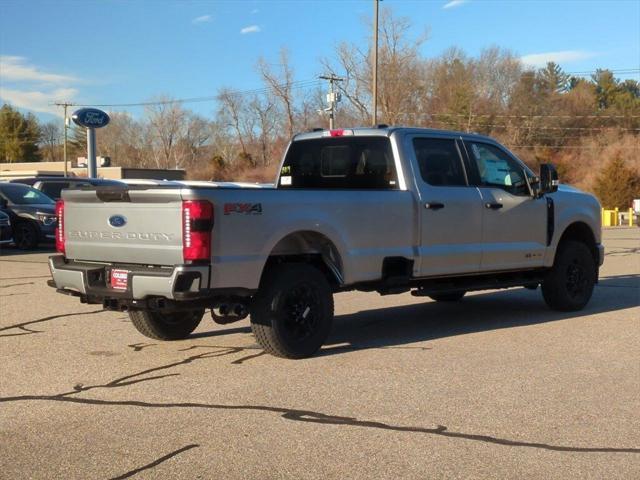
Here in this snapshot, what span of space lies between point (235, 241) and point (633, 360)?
3.85 meters

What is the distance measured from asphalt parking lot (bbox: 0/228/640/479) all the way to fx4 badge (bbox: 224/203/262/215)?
4.51ft

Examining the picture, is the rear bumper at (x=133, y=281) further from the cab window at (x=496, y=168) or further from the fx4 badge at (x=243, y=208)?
the cab window at (x=496, y=168)

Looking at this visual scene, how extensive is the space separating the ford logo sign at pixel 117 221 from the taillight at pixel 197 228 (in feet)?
2.60

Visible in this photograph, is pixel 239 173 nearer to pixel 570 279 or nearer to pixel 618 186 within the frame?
pixel 618 186

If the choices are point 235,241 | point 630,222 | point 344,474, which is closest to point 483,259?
point 235,241

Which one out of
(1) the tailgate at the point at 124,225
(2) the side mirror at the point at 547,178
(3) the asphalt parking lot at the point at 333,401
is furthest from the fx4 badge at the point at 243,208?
(2) the side mirror at the point at 547,178

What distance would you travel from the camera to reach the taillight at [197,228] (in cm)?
657

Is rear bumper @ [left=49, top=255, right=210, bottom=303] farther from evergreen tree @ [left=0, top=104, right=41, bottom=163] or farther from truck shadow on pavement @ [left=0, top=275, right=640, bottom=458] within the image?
evergreen tree @ [left=0, top=104, right=41, bottom=163]

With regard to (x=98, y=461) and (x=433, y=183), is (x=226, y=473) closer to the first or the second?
(x=98, y=461)

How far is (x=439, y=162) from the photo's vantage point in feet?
29.3

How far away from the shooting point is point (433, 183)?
28.6ft

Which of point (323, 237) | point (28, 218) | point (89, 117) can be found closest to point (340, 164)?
point (323, 237)

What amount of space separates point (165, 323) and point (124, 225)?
1.55 meters

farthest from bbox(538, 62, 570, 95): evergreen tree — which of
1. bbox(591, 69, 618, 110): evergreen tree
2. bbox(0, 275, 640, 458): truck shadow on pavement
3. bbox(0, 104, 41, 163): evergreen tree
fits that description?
bbox(0, 275, 640, 458): truck shadow on pavement
